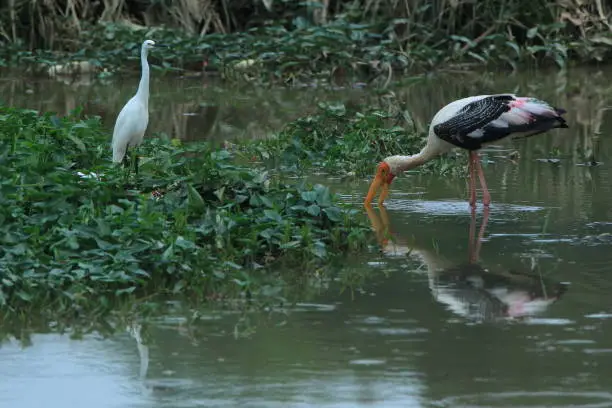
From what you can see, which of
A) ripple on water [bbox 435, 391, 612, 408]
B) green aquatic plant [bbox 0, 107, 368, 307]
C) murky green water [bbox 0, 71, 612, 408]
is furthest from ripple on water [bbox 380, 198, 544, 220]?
ripple on water [bbox 435, 391, 612, 408]

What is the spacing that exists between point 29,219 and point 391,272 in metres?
2.09

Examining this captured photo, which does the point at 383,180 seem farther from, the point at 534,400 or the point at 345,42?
the point at 345,42

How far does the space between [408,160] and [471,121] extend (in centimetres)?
66

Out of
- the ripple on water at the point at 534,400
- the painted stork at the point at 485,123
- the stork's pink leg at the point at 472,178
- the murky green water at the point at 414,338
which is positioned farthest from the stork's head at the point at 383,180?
the ripple on water at the point at 534,400

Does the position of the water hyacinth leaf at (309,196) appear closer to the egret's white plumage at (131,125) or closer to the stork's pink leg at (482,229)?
the stork's pink leg at (482,229)

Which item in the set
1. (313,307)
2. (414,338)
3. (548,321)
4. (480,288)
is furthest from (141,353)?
(480,288)

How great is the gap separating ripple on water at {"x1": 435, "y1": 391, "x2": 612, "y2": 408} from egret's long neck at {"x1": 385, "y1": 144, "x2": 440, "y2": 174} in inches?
186

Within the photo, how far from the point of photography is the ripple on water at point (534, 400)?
5.58 m

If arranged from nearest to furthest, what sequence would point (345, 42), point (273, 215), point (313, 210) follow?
point (273, 215), point (313, 210), point (345, 42)

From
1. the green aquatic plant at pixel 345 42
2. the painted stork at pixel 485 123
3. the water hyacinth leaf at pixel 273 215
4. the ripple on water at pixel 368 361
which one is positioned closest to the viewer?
the ripple on water at pixel 368 361

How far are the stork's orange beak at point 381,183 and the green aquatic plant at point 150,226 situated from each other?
722mm

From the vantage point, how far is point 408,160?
1041cm

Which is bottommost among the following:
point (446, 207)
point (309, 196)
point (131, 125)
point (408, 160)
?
point (446, 207)

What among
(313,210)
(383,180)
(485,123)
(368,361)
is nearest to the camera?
(368,361)
